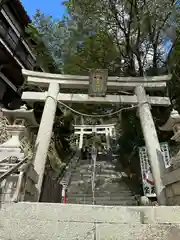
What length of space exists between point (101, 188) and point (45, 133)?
206 inches

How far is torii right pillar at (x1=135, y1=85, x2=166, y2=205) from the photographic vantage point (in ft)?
18.3

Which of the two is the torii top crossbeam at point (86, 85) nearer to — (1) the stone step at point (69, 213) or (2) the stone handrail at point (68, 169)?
(2) the stone handrail at point (68, 169)

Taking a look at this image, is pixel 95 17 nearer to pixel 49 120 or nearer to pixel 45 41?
pixel 45 41

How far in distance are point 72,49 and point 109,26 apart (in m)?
2.12

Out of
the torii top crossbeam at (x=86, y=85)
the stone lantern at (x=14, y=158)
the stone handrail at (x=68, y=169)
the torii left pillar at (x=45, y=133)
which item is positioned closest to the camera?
the stone lantern at (x=14, y=158)

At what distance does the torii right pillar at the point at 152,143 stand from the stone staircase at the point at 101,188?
3.52 m

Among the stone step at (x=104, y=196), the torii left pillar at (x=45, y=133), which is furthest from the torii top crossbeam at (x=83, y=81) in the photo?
the stone step at (x=104, y=196)

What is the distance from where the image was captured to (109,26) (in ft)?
31.5

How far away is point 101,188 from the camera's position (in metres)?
10.1

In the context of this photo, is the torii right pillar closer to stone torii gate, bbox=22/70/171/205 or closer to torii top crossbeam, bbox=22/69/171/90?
stone torii gate, bbox=22/70/171/205

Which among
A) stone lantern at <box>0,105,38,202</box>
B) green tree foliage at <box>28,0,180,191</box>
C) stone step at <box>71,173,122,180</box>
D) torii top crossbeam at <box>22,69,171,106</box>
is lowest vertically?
stone lantern at <box>0,105,38,202</box>

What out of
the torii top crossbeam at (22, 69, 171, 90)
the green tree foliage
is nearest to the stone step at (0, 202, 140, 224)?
the torii top crossbeam at (22, 69, 171, 90)

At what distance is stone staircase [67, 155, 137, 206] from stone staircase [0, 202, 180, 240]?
6671 millimetres

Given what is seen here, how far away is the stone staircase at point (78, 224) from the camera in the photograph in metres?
2.23
